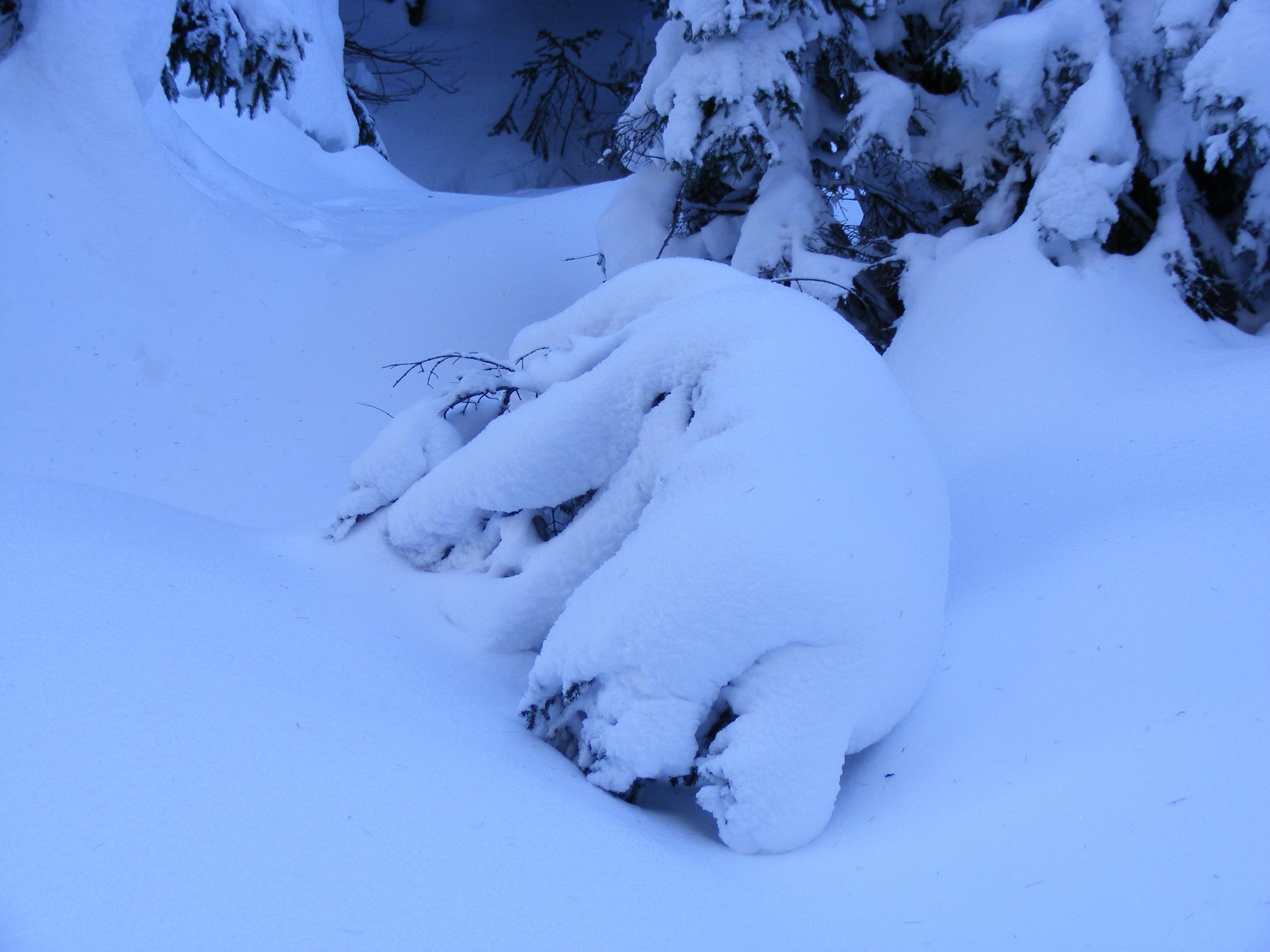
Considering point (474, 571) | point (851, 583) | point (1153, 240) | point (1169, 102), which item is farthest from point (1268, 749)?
point (1169, 102)

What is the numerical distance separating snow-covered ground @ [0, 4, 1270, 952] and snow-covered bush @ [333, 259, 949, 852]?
145 millimetres

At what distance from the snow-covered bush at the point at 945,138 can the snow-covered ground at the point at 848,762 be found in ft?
1.20

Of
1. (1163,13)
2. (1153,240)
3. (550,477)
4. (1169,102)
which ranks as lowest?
(550,477)

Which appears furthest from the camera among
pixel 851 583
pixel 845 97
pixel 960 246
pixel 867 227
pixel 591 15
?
pixel 591 15

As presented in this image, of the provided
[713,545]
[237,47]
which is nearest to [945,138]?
[713,545]

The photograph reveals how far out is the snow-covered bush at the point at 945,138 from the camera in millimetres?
4129

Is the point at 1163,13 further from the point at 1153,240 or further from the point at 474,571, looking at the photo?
the point at 474,571

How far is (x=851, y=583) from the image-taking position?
225 centimetres

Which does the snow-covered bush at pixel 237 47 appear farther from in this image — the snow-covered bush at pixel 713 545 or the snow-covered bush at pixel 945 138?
the snow-covered bush at pixel 713 545

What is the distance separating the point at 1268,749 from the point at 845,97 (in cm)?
395

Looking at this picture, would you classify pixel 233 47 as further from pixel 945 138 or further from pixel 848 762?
pixel 848 762

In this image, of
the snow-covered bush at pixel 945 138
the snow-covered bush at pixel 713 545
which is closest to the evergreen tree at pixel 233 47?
the snow-covered bush at pixel 945 138

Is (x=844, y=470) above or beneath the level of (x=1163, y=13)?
beneath

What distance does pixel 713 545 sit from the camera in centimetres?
226
